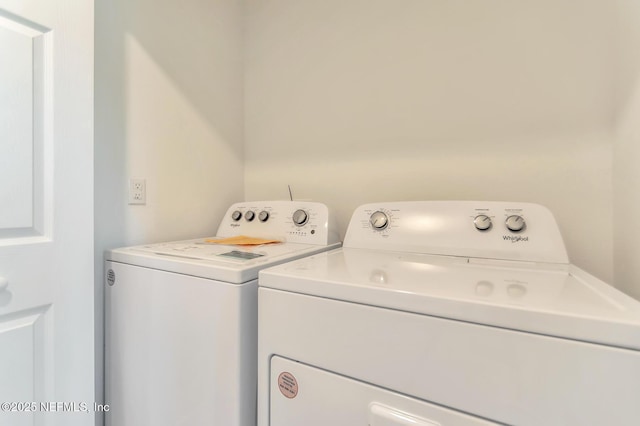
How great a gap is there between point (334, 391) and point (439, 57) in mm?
1206

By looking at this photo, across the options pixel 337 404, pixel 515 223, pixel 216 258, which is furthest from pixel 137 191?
pixel 515 223

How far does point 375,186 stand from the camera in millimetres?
1330

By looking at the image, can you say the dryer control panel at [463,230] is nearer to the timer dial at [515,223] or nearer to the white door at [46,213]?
the timer dial at [515,223]

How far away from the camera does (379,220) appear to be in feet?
3.60

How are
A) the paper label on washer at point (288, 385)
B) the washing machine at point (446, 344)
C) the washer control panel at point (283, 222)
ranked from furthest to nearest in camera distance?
the washer control panel at point (283, 222) → the paper label on washer at point (288, 385) → the washing machine at point (446, 344)

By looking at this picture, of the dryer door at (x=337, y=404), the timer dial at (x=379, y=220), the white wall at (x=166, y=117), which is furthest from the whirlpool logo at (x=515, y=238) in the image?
the white wall at (x=166, y=117)

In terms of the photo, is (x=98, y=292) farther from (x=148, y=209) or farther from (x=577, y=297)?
(x=577, y=297)

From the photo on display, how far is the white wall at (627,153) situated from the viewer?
797mm

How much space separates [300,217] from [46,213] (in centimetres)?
79

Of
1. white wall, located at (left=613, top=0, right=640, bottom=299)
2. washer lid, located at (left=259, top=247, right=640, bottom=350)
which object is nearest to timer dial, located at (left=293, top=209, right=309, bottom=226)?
washer lid, located at (left=259, top=247, right=640, bottom=350)

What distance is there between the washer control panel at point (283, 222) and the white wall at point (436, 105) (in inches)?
8.0

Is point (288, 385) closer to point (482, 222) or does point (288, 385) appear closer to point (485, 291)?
point (485, 291)

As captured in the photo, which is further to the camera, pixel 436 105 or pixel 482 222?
pixel 436 105

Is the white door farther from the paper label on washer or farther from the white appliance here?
the paper label on washer
